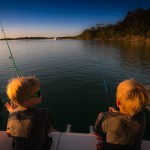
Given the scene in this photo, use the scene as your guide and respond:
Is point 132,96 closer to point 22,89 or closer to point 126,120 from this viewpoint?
point 126,120

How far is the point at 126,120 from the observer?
238 cm

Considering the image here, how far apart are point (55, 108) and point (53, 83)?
3.83m

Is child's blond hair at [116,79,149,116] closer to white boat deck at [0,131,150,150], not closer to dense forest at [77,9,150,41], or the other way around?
white boat deck at [0,131,150,150]

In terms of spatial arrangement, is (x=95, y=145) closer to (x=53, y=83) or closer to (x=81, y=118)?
(x=81, y=118)

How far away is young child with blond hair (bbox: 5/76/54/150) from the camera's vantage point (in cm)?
236

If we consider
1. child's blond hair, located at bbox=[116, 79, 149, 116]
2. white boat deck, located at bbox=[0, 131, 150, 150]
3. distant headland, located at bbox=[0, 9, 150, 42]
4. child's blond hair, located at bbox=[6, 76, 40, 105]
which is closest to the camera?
child's blond hair, located at bbox=[116, 79, 149, 116]

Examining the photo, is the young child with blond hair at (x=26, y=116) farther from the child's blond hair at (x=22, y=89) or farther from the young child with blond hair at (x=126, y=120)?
the young child with blond hair at (x=126, y=120)

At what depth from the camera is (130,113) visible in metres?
2.36

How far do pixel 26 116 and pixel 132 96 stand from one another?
4.89 ft

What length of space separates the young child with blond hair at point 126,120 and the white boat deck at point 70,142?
0.51 metres

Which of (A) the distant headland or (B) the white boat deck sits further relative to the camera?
(A) the distant headland

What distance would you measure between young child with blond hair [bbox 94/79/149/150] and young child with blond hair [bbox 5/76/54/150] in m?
0.94

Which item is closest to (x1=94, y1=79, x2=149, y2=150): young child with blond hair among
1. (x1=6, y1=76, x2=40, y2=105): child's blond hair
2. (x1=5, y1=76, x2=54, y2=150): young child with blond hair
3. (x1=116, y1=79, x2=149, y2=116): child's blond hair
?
(x1=116, y1=79, x2=149, y2=116): child's blond hair

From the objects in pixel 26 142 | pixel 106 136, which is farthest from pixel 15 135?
pixel 106 136
